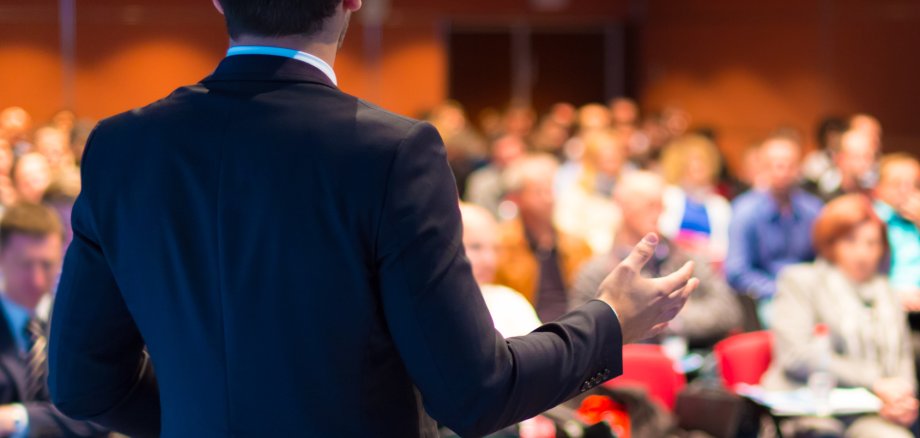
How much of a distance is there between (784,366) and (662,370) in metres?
0.64

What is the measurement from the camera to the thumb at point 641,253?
131cm

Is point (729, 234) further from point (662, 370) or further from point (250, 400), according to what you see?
point (250, 400)

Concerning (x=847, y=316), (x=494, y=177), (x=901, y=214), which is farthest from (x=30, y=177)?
(x=901, y=214)

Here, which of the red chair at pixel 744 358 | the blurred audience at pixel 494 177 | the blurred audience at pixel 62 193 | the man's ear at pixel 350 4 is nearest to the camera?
the man's ear at pixel 350 4

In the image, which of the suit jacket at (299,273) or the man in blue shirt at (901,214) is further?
the man in blue shirt at (901,214)

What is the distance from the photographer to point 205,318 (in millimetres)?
1257

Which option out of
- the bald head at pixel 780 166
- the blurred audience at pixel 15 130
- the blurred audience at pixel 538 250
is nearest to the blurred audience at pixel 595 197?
the blurred audience at pixel 538 250

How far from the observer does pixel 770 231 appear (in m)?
7.02

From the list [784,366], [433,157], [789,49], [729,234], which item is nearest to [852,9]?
[789,49]

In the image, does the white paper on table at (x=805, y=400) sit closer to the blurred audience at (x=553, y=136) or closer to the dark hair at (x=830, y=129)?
the dark hair at (x=830, y=129)

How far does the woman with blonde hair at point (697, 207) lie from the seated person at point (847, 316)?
6.59 ft

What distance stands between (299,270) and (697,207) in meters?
6.86

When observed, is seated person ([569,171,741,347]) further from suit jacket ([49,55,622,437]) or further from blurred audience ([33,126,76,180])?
suit jacket ([49,55,622,437])

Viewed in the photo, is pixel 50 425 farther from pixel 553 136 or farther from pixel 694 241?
pixel 553 136
